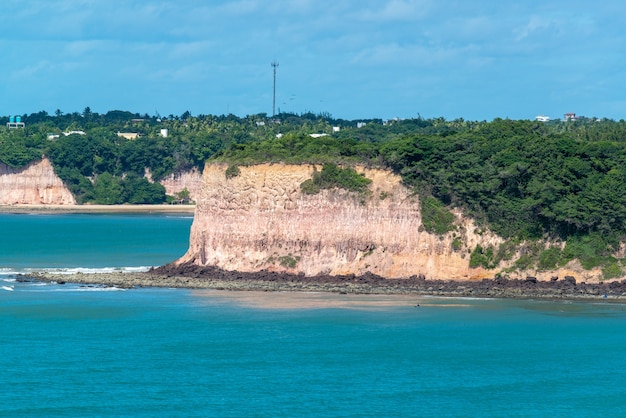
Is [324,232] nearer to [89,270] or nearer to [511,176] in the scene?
[511,176]

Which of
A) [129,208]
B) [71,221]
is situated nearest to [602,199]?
[71,221]

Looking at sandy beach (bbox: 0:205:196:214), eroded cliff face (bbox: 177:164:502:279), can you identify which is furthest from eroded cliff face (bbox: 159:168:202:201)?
eroded cliff face (bbox: 177:164:502:279)

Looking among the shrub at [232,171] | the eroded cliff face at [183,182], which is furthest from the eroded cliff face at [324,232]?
the eroded cliff face at [183,182]

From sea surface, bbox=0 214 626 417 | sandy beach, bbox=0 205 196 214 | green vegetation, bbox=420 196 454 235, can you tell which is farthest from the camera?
sandy beach, bbox=0 205 196 214

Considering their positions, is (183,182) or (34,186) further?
(183,182)

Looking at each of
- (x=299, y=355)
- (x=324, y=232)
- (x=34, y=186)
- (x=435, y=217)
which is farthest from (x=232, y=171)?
(x=34, y=186)

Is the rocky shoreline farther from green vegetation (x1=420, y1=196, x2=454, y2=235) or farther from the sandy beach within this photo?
the sandy beach
